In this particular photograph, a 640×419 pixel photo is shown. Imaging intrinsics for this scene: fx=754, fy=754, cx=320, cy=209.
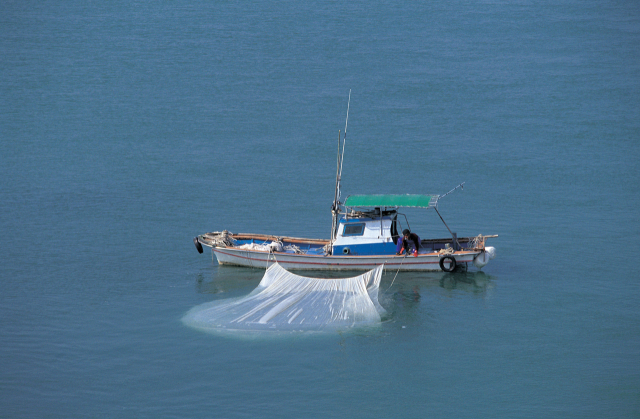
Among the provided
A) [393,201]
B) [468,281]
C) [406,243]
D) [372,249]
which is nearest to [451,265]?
[468,281]

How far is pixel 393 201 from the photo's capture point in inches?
1337

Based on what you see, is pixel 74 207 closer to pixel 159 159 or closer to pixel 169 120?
pixel 159 159

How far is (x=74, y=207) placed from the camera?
45.2 metres

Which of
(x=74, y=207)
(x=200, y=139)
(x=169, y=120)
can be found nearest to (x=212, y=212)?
(x=74, y=207)

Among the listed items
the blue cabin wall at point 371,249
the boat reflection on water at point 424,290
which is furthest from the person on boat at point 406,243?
the boat reflection on water at point 424,290

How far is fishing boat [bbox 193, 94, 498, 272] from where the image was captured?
3403cm

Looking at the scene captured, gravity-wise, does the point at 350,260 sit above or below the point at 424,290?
above

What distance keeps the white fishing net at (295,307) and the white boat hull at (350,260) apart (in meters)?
3.72

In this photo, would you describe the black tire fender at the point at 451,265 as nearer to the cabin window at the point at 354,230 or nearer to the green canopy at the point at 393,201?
the green canopy at the point at 393,201

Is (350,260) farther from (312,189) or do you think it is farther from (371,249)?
(312,189)

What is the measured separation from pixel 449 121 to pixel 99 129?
2758cm

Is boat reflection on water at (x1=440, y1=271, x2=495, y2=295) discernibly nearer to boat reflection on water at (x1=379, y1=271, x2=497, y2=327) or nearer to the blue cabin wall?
boat reflection on water at (x1=379, y1=271, x2=497, y2=327)

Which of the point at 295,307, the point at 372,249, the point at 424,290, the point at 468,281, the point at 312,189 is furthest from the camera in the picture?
the point at 312,189

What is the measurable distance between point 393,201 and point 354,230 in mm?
2310
